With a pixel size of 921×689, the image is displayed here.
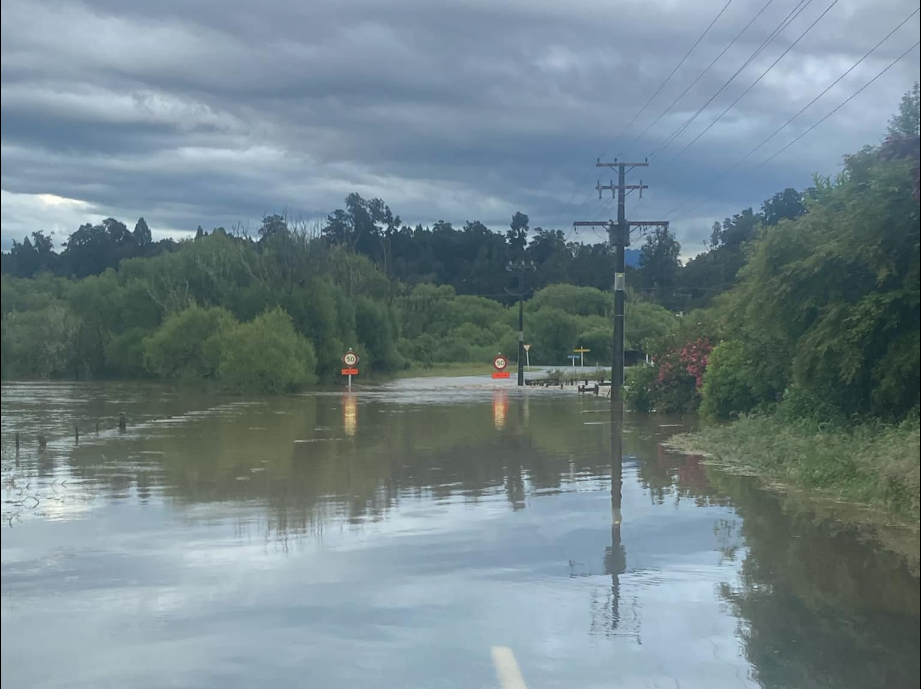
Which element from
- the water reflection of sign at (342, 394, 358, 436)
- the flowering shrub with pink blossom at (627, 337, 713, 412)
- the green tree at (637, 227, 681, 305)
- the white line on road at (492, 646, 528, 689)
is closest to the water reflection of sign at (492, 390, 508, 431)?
the water reflection of sign at (342, 394, 358, 436)

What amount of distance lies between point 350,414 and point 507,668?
96.3 feet

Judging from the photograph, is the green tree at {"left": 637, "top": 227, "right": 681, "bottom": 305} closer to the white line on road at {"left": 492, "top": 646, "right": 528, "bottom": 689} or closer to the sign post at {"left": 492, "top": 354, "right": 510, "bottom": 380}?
the sign post at {"left": 492, "top": 354, "right": 510, "bottom": 380}

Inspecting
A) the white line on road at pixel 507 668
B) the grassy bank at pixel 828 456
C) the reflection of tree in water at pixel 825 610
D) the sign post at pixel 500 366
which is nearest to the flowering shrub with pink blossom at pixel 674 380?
the grassy bank at pixel 828 456

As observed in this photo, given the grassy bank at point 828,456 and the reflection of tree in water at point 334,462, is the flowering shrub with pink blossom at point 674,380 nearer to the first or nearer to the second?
the reflection of tree in water at point 334,462

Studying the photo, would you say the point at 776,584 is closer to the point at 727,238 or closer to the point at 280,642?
the point at 280,642

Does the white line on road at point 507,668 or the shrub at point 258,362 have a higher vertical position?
the shrub at point 258,362

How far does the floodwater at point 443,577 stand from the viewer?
6.95 meters

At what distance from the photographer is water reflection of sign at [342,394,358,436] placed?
28.9 metres

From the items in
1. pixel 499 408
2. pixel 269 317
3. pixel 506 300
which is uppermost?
pixel 506 300

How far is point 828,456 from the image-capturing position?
47.7ft

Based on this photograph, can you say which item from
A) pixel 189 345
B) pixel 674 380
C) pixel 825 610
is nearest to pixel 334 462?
pixel 825 610

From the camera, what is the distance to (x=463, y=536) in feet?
39.0

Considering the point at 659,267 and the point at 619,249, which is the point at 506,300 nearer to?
the point at 659,267

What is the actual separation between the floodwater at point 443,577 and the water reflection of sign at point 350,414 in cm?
903
